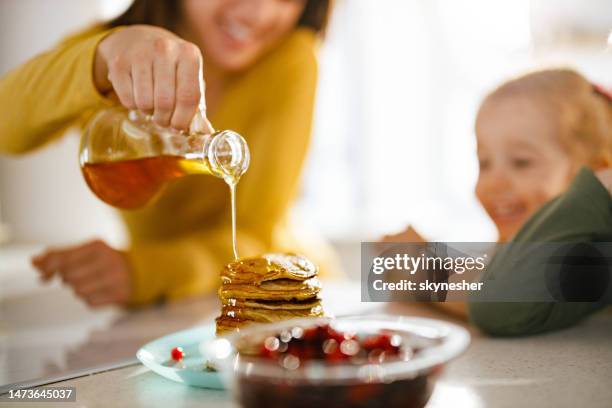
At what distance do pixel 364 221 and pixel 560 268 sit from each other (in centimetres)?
204

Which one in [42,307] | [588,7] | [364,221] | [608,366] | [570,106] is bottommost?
[364,221]

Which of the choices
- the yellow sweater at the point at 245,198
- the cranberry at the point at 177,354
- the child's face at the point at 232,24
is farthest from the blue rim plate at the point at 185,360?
the child's face at the point at 232,24

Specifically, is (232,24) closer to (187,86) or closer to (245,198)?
(245,198)

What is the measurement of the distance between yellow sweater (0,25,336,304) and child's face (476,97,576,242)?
0.46 meters

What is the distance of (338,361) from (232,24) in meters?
0.84

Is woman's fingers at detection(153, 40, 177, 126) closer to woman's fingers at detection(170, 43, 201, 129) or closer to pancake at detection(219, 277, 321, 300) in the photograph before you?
woman's fingers at detection(170, 43, 201, 129)

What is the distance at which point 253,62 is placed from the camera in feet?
4.23

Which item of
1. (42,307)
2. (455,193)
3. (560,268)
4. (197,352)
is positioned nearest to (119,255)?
(42,307)

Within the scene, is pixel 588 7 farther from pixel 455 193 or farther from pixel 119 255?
pixel 455 193

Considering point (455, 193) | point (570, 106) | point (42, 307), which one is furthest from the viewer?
point (455, 193)

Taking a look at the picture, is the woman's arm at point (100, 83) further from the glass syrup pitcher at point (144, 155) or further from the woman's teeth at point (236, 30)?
the woman's teeth at point (236, 30)

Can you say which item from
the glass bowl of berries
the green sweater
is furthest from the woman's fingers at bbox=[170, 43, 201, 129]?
the green sweater

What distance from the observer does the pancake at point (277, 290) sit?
0.58m

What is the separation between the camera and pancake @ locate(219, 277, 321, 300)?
582 mm
